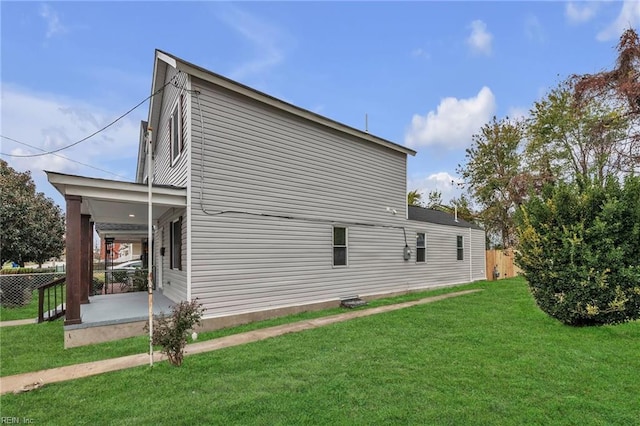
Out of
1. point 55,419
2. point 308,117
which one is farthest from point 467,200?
point 55,419

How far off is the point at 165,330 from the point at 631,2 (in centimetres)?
1257

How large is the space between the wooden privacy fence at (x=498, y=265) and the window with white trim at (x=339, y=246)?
11.4 metres

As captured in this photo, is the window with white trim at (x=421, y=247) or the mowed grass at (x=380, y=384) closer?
the mowed grass at (x=380, y=384)

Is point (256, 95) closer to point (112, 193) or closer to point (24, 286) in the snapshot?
point (112, 193)

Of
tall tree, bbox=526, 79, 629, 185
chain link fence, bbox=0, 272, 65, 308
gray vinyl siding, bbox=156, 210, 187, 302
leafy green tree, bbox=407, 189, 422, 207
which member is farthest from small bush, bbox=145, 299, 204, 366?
leafy green tree, bbox=407, 189, 422, 207

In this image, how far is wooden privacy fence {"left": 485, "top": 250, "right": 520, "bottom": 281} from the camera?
18777mm

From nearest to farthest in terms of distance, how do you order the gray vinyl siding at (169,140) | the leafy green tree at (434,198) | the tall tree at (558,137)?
the gray vinyl siding at (169,140), the tall tree at (558,137), the leafy green tree at (434,198)

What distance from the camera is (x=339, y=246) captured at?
35.0ft

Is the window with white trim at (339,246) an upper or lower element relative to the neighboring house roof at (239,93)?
lower

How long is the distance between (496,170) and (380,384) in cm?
2682

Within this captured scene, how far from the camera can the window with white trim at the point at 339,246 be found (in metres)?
10.6

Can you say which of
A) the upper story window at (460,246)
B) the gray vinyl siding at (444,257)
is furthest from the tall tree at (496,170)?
the upper story window at (460,246)

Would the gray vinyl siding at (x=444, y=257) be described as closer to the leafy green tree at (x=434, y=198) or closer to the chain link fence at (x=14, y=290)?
the chain link fence at (x=14, y=290)

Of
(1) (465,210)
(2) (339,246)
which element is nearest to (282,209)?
(2) (339,246)
